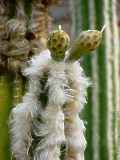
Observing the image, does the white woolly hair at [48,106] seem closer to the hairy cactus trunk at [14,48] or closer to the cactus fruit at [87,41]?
the cactus fruit at [87,41]

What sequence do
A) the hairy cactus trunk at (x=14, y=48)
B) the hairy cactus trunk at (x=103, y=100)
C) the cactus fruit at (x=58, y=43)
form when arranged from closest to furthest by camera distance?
the cactus fruit at (x=58, y=43)
the hairy cactus trunk at (x=14, y=48)
the hairy cactus trunk at (x=103, y=100)

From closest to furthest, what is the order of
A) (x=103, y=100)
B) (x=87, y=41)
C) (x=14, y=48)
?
(x=87, y=41), (x=14, y=48), (x=103, y=100)

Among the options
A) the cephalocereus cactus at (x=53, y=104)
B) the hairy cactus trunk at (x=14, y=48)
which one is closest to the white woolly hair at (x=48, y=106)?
the cephalocereus cactus at (x=53, y=104)

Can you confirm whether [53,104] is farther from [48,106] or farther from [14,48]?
[14,48]

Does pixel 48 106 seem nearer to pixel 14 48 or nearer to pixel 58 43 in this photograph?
pixel 58 43

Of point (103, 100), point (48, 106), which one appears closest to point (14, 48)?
point (48, 106)

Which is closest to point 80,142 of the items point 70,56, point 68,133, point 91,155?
point 68,133

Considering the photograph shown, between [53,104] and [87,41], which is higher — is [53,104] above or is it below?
below

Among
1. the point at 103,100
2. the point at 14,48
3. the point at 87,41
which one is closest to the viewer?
the point at 87,41

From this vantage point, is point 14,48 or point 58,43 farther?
point 14,48
